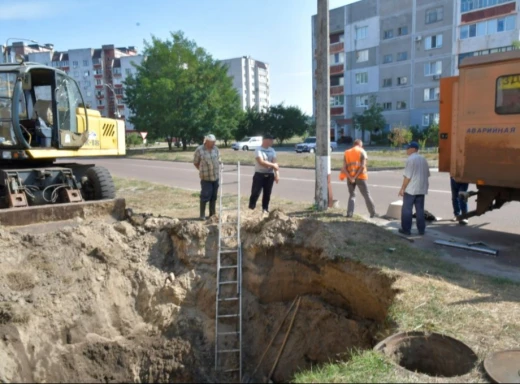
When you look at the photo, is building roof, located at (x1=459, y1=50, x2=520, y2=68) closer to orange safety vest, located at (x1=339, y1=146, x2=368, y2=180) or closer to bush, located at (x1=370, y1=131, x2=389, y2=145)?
orange safety vest, located at (x1=339, y1=146, x2=368, y2=180)

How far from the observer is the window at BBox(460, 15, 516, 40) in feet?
129

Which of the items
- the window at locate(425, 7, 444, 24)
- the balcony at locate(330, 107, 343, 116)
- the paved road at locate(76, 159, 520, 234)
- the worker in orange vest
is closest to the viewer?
the worker in orange vest

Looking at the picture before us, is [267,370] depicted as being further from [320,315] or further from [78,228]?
Result: [78,228]

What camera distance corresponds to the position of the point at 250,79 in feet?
398

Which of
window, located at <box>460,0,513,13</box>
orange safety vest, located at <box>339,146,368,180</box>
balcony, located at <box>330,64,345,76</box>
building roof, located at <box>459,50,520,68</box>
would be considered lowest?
orange safety vest, located at <box>339,146,368,180</box>

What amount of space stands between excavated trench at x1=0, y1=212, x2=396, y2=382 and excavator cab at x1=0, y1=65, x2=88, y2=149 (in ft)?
7.45

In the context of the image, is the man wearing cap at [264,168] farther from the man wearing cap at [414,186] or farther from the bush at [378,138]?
the bush at [378,138]

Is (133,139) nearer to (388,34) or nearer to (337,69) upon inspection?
(337,69)

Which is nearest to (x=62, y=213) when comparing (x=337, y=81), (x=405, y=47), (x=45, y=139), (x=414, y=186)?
(x=45, y=139)

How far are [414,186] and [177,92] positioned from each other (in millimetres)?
42527

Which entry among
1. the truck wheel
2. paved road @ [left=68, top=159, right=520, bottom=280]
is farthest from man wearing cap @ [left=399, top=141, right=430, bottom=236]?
the truck wheel

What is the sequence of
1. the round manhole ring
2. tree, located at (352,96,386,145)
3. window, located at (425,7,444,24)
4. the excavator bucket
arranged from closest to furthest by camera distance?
the round manhole ring, the excavator bucket, window, located at (425,7,444,24), tree, located at (352,96,386,145)

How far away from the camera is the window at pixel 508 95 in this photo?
714cm

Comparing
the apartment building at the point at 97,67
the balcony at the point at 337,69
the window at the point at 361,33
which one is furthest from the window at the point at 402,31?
the apartment building at the point at 97,67
